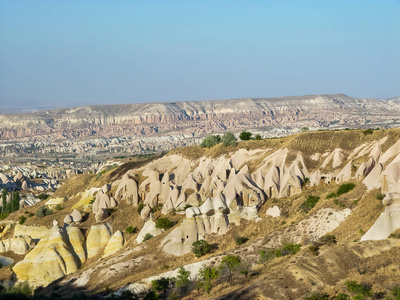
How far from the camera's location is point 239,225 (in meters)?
50.5

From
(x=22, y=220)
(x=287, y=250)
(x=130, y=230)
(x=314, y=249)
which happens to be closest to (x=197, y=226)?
(x=130, y=230)

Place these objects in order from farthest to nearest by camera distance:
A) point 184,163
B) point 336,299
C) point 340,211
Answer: point 184,163, point 340,211, point 336,299

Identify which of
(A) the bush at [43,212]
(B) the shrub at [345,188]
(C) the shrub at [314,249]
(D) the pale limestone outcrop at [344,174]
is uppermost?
(D) the pale limestone outcrop at [344,174]

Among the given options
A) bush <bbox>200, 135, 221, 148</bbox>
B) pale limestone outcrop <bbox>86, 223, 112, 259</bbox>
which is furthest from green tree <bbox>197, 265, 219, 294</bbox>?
bush <bbox>200, 135, 221, 148</bbox>

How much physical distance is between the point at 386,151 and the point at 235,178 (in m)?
14.2

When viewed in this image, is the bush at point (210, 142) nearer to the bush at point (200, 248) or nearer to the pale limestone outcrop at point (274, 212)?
the pale limestone outcrop at point (274, 212)

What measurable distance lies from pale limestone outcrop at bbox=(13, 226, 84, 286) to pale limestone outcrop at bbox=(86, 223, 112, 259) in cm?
171

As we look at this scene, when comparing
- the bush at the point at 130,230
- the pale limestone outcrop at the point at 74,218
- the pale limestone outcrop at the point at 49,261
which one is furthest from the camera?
the pale limestone outcrop at the point at 74,218

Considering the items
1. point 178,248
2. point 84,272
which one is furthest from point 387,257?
point 84,272

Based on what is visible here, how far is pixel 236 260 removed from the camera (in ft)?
134

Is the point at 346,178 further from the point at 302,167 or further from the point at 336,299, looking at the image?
the point at 336,299

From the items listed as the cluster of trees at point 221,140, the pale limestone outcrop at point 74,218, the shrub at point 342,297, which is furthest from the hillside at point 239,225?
the cluster of trees at point 221,140

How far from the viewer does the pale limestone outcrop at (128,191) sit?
6306cm

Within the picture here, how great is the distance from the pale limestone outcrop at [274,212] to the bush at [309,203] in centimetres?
234
